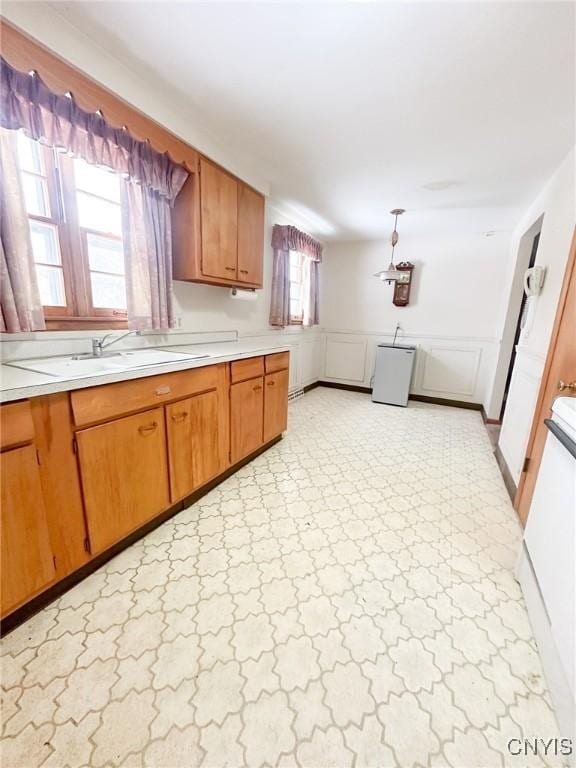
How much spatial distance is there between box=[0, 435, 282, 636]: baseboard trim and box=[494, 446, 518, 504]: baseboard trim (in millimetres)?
2031

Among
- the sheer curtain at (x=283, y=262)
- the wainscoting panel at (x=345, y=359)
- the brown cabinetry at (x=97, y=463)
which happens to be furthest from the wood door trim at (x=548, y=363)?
the wainscoting panel at (x=345, y=359)

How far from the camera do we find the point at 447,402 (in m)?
4.09

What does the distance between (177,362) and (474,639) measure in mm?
1755

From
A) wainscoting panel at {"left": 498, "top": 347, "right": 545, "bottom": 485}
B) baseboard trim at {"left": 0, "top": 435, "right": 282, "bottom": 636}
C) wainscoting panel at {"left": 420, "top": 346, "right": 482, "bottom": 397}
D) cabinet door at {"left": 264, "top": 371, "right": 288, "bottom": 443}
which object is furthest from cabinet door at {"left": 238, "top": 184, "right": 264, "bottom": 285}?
wainscoting panel at {"left": 420, "top": 346, "right": 482, "bottom": 397}

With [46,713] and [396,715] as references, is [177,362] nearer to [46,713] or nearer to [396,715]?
[46,713]

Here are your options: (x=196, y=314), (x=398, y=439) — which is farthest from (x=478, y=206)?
(x=196, y=314)

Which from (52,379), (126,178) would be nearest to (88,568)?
(52,379)

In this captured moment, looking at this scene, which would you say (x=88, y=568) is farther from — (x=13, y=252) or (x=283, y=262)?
(x=283, y=262)

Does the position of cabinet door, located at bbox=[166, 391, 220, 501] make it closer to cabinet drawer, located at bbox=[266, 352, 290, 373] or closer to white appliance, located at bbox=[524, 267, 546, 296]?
cabinet drawer, located at bbox=[266, 352, 290, 373]

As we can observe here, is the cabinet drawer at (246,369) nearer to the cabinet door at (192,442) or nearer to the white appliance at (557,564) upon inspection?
the cabinet door at (192,442)

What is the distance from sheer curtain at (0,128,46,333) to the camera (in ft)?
3.92

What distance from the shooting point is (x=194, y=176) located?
191cm

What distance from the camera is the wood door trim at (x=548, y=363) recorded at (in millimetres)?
1536

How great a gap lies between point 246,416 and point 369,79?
2.01 meters
